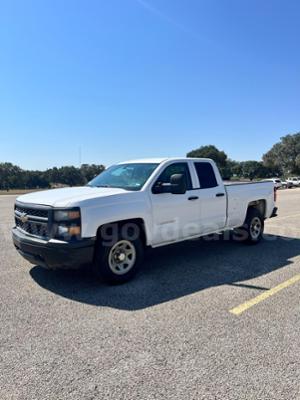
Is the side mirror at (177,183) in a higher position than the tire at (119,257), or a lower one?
higher

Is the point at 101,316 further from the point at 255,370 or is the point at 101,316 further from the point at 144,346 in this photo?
the point at 255,370

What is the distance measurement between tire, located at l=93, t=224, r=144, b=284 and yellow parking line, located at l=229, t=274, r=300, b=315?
1.65 m

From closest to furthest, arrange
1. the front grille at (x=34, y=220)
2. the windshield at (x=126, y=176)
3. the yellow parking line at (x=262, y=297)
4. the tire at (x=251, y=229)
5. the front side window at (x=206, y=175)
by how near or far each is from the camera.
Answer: the yellow parking line at (x=262, y=297)
the front grille at (x=34, y=220)
the windshield at (x=126, y=176)
the front side window at (x=206, y=175)
the tire at (x=251, y=229)

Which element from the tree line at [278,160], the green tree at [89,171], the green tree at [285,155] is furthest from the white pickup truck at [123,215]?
the green tree at [285,155]

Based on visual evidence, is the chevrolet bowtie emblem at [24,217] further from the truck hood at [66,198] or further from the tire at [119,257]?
the tire at [119,257]

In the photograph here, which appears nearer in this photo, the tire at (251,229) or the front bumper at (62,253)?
the front bumper at (62,253)

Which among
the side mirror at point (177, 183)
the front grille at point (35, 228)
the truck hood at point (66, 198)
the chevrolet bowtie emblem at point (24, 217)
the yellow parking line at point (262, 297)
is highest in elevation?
the side mirror at point (177, 183)

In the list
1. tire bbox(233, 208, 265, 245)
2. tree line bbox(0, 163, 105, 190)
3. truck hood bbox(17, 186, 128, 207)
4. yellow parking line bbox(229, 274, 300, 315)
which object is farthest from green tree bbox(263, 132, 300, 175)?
truck hood bbox(17, 186, 128, 207)

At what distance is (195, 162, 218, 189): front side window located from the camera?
6.43 m

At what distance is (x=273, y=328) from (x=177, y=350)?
118cm

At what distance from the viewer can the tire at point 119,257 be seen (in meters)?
4.73

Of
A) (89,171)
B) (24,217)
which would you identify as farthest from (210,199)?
(89,171)

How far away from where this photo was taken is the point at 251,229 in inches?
301

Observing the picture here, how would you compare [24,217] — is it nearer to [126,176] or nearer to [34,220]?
[34,220]
